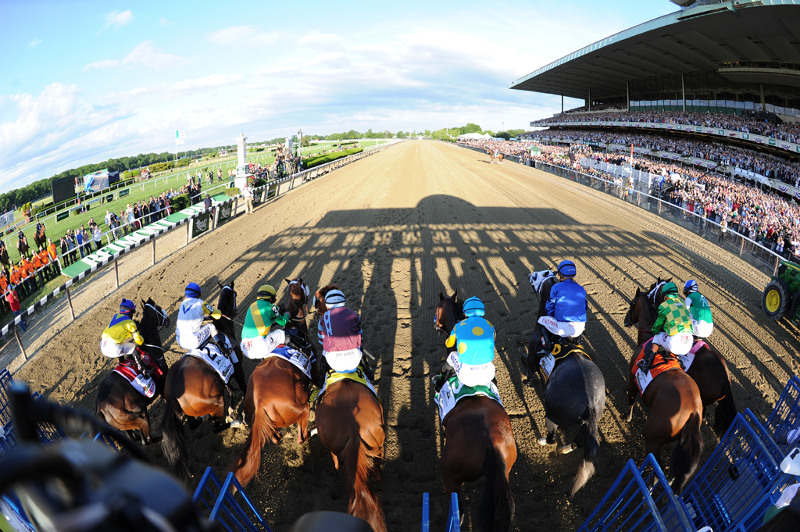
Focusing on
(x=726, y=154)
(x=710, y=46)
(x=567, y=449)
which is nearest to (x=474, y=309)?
(x=567, y=449)

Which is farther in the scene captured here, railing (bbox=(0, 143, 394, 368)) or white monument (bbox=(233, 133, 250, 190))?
white monument (bbox=(233, 133, 250, 190))

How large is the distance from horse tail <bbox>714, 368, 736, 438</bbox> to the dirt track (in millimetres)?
191

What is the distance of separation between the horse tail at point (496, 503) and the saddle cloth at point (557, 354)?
5.42 ft

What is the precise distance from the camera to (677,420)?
386cm

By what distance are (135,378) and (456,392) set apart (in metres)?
3.61

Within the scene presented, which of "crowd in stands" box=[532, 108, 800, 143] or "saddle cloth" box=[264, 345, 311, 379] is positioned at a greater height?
"crowd in stands" box=[532, 108, 800, 143]

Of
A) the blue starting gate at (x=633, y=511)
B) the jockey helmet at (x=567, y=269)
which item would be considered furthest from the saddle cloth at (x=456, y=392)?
the jockey helmet at (x=567, y=269)

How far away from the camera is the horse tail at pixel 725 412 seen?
4.38m

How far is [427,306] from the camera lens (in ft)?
25.7

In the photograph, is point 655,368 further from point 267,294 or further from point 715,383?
point 267,294

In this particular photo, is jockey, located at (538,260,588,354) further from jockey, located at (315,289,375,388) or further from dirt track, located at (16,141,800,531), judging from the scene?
jockey, located at (315,289,375,388)

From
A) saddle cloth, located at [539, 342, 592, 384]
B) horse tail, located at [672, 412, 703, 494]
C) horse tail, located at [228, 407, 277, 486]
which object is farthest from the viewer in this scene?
saddle cloth, located at [539, 342, 592, 384]

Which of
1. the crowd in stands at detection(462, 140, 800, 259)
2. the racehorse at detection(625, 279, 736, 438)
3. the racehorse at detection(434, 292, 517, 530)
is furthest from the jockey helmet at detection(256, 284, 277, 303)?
the crowd in stands at detection(462, 140, 800, 259)

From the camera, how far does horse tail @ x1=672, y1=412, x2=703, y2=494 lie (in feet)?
12.2
